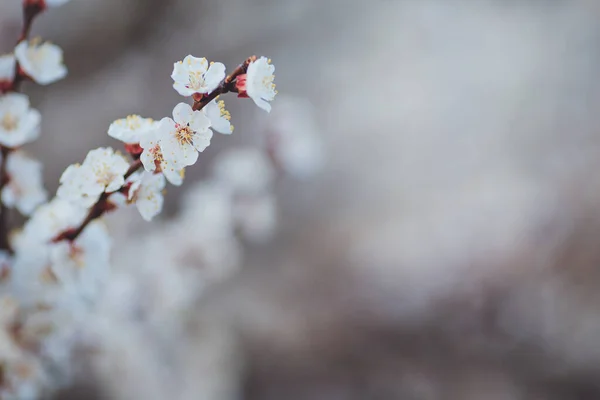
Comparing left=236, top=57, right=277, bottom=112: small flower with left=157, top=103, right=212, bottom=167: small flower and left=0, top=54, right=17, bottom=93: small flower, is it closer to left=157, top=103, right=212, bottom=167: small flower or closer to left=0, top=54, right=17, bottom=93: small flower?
left=157, top=103, right=212, bottom=167: small flower

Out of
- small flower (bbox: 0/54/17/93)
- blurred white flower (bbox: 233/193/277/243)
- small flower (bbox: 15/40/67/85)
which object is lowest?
small flower (bbox: 0/54/17/93)

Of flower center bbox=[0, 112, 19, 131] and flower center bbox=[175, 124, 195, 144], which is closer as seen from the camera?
flower center bbox=[175, 124, 195, 144]

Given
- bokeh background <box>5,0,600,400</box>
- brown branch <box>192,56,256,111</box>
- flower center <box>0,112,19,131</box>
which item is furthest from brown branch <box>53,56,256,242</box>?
bokeh background <box>5,0,600,400</box>

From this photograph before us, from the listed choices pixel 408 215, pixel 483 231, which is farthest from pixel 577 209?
pixel 408 215

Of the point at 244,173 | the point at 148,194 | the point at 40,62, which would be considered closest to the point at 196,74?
the point at 148,194

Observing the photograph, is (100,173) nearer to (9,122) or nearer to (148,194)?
(148,194)

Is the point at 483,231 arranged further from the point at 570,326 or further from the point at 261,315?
the point at 261,315

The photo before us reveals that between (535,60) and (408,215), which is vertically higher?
(535,60)
